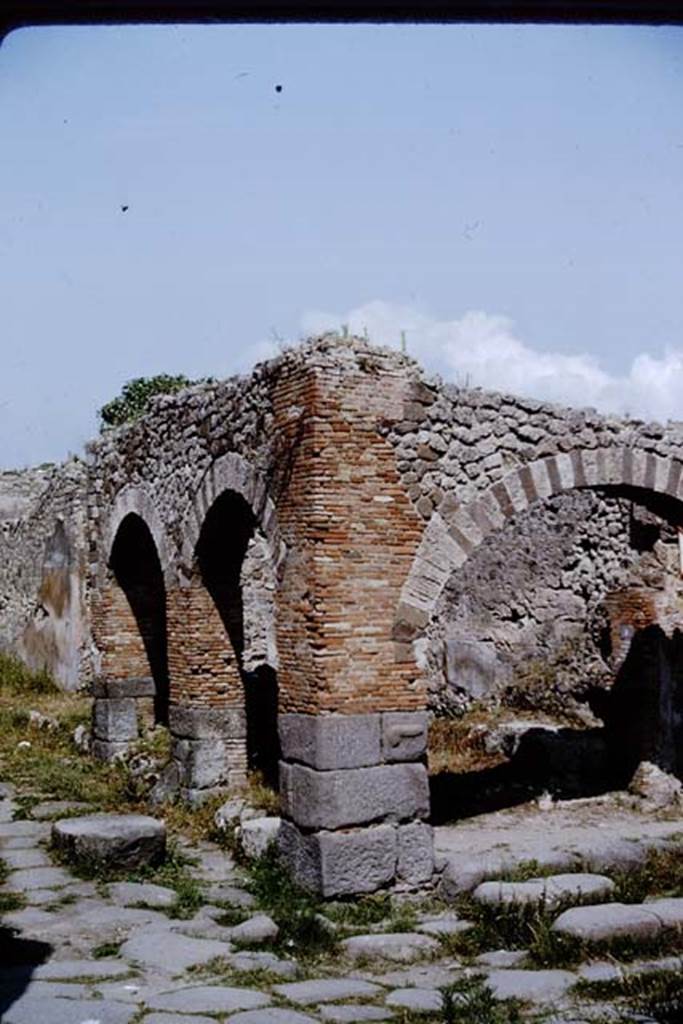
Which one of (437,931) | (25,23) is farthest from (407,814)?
(25,23)

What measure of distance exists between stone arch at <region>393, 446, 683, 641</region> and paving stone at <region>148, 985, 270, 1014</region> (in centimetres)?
296

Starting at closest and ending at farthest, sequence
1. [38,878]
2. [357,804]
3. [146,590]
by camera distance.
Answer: [357,804]
[38,878]
[146,590]

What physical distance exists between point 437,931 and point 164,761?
547 cm

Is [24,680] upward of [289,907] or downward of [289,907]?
upward

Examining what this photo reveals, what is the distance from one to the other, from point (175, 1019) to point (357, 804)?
2677 millimetres

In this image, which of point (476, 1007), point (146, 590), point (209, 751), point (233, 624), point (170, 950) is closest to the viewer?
point (476, 1007)

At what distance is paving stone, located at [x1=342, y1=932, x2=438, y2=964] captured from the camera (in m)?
6.77

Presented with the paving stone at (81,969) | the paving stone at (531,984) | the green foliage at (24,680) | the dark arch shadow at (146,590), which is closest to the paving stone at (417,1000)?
the paving stone at (531,984)

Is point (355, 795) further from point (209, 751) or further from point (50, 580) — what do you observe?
point (50, 580)

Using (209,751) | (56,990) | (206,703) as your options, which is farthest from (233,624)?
(56,990)

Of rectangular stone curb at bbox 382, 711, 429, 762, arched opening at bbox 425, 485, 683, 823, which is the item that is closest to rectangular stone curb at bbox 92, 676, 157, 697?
arched opening at bbox 425, 485, 683, 823

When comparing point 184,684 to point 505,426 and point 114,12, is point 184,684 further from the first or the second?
point 114,12

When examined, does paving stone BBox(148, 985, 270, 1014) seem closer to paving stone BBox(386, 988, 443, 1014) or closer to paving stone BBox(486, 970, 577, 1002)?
paving stone BBox(386, 988, 443, 1014)

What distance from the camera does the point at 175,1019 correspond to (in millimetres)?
5441
